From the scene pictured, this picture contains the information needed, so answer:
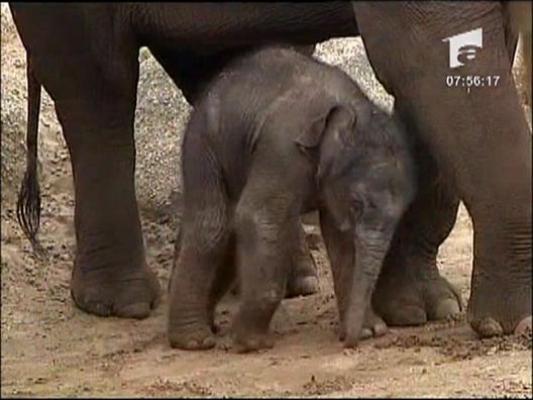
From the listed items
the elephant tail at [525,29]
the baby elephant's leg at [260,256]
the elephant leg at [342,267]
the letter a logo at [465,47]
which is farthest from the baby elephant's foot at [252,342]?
the elephant tail at [525,29]

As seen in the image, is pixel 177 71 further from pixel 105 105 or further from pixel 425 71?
pixel 425 71

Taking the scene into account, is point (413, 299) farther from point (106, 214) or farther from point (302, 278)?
point (106, 214)

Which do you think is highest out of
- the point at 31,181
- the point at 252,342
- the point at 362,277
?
the point at 31,181

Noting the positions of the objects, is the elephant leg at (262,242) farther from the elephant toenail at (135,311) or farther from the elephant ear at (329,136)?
the elephant toenail at (135,311)

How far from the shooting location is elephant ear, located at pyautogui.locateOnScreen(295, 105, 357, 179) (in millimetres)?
2355

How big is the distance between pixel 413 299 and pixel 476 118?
18.9 inches

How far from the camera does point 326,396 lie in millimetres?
1893

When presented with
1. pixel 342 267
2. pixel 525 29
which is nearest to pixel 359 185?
pixel 342 267

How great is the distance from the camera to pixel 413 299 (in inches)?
105

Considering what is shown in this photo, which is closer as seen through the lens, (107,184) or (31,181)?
(107,184)

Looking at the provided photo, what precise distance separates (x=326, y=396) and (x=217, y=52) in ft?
2.61

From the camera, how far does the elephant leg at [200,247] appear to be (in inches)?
98.5

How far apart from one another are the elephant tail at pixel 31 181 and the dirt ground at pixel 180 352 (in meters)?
0.03

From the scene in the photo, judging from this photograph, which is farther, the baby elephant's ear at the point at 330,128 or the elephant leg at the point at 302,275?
the elephant leg at the point at 302,275
